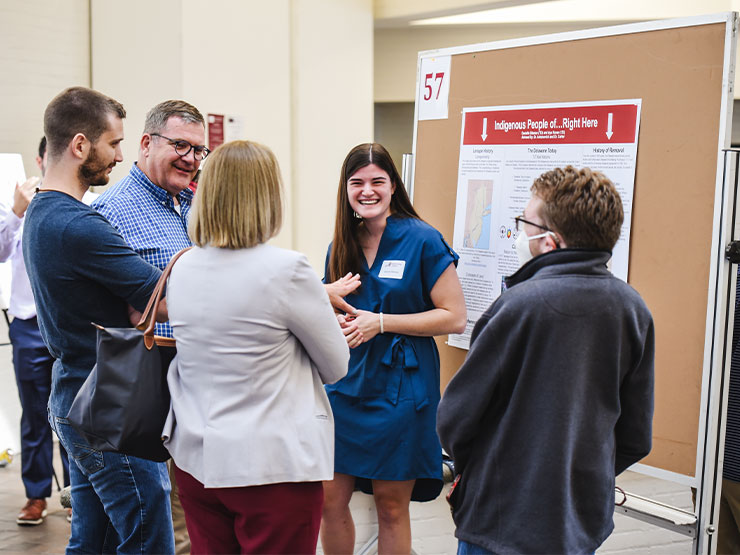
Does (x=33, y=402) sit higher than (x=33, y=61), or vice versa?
(x=33, y=61)

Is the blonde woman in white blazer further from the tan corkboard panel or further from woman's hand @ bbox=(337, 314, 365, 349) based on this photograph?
the tan corkboard panel

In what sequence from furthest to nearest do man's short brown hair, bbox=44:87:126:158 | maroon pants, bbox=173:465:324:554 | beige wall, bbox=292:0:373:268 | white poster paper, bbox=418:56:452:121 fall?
beige wall, bbox=292:0:373:268
white poster paper, bbox=418:56:452:121
man's short brown hair, bbox=44:87:126:158
maroon pants, bbox=173:465:324:554

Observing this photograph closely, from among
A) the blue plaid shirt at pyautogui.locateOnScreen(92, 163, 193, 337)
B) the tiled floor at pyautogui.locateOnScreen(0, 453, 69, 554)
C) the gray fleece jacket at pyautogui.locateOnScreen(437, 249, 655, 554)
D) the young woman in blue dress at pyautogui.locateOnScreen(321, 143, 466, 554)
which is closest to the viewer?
the gray fleece jacket at pyautogui.locateOnScreen(437, 249, 655, 554)

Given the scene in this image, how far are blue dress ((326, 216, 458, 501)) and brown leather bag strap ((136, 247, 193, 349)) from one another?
754 mm

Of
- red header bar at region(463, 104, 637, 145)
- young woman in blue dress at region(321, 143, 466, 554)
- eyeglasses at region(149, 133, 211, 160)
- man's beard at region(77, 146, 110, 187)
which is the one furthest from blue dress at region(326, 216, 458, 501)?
man's beard at region(77, 146, 110, 187)

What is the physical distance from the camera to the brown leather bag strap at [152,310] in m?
1.75

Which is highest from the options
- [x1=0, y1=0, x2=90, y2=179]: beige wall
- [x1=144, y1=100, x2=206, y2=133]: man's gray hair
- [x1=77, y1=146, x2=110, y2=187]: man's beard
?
A: [x1=0, y1=0, x2=90, y2=179]: beige wall

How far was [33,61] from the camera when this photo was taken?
4.71 metres

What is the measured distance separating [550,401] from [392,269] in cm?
89

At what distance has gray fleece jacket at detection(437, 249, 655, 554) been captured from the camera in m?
1.53

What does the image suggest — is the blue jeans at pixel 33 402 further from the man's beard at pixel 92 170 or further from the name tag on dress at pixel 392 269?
the name tag on dress at pixel 392 269

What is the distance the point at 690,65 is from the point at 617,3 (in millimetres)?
5725

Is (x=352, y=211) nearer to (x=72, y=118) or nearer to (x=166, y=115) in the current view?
(x=166, y=115)

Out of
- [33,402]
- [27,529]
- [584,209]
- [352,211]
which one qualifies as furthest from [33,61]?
[584,209]
